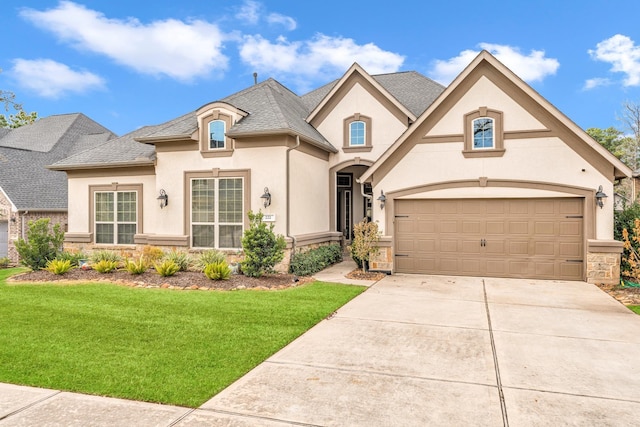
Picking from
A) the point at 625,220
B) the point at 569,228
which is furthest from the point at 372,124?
the point at 625,220

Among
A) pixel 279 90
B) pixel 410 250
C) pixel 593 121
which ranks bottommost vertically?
pixel 410 250

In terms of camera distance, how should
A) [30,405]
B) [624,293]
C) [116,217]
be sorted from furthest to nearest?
1. [116,217]
2. [624,293]
3. [30,405]

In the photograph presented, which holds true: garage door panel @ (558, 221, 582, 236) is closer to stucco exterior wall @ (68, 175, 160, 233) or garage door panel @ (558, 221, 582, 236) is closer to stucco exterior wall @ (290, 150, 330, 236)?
stucco exterior wall @ (290, 150, 330, 236)

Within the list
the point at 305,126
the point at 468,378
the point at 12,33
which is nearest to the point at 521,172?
the point at 305,126

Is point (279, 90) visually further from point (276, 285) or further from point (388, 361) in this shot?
point (388, 361)

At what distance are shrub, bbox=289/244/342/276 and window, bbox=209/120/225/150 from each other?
14.3 ft

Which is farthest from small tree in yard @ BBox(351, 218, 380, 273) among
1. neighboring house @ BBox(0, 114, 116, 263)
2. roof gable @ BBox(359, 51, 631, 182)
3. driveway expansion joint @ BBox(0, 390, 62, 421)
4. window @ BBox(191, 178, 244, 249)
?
neighboring house @ BBox(0, 114, 116, 263)

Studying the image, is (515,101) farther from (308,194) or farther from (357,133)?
(308,194)

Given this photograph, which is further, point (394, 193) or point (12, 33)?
point (12, 33)

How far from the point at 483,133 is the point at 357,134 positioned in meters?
4.81

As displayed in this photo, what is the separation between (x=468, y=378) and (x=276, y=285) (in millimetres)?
6430

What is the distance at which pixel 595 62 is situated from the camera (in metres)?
31.6

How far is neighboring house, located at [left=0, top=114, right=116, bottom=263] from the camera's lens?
18047mm

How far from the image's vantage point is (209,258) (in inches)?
480
